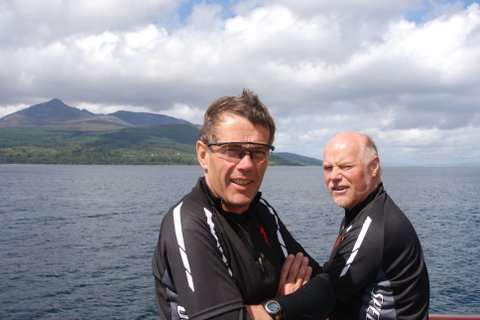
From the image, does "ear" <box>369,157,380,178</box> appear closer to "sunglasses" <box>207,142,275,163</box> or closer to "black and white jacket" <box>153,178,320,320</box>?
"black and white jacket" <box>153,178,320,320</box>

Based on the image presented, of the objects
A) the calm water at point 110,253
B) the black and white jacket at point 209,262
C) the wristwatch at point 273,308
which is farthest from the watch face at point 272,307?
the calm water at point 110,253

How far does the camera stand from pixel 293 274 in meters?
3.99

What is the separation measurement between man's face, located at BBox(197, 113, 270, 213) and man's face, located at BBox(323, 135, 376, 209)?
2091mm

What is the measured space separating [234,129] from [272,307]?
1467 millimetres

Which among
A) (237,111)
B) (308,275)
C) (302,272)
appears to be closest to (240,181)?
(237,111)

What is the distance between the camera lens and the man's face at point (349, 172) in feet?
17.6

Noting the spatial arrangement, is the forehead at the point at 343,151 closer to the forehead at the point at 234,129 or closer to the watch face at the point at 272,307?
the forehead at the point at 234,129

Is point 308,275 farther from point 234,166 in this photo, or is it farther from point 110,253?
point 110,253

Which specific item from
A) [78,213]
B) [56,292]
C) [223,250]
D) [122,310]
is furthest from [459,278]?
[78,213]

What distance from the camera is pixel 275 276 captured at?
386 centimetres

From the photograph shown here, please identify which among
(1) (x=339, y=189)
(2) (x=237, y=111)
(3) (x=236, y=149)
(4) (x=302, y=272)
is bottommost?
(4) (x=302, y=272)

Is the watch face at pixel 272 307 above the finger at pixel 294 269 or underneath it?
underneath

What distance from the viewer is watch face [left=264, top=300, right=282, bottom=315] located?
136 inches

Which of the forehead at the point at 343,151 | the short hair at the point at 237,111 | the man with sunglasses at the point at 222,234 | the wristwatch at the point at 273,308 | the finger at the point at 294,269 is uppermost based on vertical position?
the short hair at the point at 237,111
